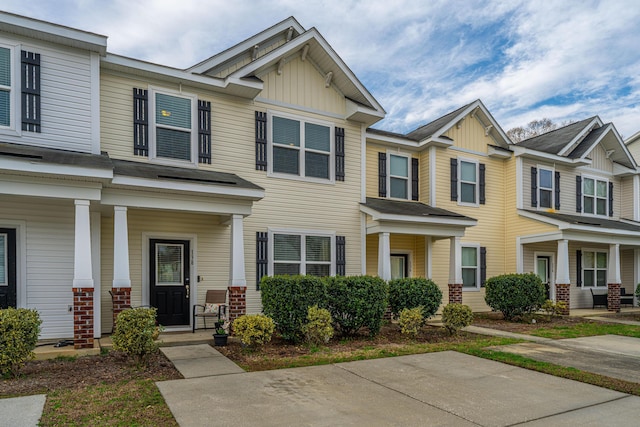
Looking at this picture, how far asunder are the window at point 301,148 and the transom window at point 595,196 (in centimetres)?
1155

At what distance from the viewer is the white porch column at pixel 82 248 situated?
288 inches

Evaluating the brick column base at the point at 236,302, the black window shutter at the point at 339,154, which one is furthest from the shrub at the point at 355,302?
the black window shutter at the point at 339,154

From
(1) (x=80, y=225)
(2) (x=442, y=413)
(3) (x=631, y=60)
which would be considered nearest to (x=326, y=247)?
(1) (x=80, y=225)

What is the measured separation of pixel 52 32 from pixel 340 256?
791 centimetres

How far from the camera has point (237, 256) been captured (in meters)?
8.92

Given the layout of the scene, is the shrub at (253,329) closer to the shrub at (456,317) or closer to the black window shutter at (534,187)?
the shrub at (456,317)

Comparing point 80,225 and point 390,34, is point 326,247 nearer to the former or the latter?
point 80,225

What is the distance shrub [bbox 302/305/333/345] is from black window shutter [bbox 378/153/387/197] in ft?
19.7

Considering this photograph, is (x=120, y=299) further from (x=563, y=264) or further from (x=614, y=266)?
(x=614, y=266)

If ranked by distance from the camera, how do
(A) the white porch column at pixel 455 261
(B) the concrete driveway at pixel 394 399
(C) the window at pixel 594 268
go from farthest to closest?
(C) the window at pixel 594 268
(A) the white porch column at pixel 455 261
(B) the concrete driveway at pixel 394 399

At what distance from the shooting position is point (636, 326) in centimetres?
1173

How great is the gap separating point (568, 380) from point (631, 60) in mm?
19875

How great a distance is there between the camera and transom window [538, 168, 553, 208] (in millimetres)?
15742

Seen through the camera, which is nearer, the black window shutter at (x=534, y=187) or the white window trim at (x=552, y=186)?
the black window shutter at (x=534, y=187)
